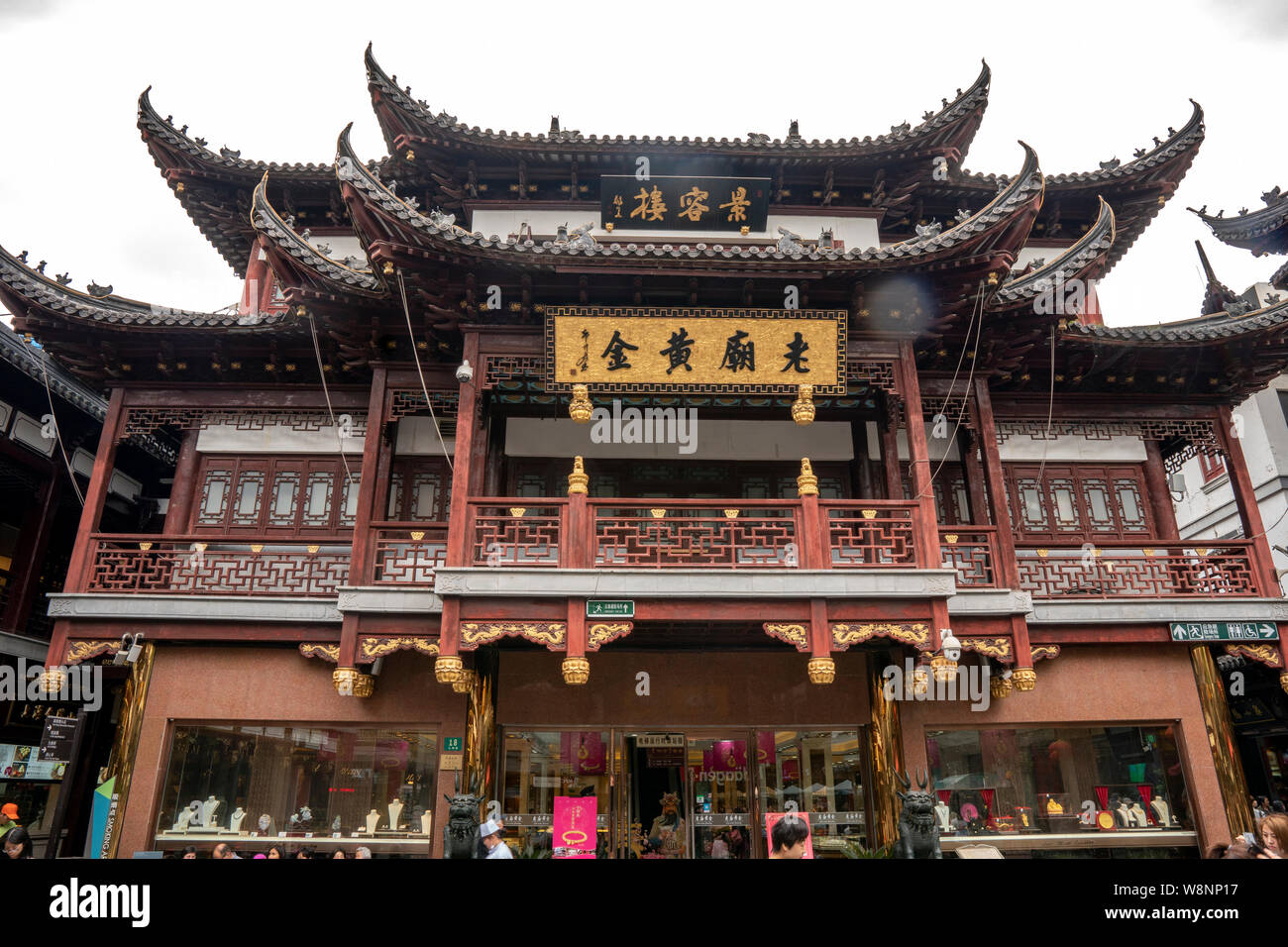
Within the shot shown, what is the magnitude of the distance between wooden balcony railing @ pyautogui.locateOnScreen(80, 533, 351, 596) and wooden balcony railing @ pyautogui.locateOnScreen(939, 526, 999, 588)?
771cm

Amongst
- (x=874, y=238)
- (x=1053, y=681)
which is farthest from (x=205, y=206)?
(x=1053, y=681)

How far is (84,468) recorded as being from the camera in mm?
14766

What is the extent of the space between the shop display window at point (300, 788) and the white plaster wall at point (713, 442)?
4.32 meters

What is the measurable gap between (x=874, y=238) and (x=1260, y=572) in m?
7.17

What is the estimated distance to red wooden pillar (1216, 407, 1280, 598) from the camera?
10.3 meters

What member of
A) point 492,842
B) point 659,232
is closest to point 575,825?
point 492,842

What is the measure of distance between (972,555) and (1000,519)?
60 centimetres

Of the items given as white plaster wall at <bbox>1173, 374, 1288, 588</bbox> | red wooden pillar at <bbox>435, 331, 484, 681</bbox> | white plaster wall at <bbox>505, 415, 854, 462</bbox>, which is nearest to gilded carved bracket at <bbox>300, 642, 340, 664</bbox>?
red wooden pillar at <bbox>435, 331, 484, 681</bbox>

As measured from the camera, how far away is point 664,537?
400 inches

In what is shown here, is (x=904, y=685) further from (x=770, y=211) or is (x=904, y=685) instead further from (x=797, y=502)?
(x=770, y=211)

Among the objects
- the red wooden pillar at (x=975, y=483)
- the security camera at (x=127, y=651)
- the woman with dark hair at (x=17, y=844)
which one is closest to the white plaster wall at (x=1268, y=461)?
the red wooden pillar at (x=975, y=483)

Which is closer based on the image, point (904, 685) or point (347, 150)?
point (347, 150)

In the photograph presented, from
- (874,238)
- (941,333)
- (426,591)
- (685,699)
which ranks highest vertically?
(874,238)

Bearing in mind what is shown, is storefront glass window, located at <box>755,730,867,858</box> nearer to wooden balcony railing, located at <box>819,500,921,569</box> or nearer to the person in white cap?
wooden balcony railing, located at <box>819,500,921,569</box>
